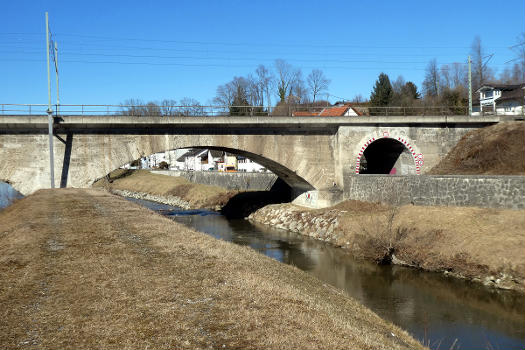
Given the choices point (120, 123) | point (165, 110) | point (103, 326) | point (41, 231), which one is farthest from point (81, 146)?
point (103, 326)

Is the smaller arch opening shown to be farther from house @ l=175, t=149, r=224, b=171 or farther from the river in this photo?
house @ l=175, t=149, r=224, b=171


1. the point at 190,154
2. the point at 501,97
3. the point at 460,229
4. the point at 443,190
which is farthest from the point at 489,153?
the point at 190,154

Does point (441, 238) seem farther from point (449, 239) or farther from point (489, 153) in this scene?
point (489, 153)

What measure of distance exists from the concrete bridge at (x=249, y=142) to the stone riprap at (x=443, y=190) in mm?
2852

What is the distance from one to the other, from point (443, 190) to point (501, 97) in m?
48.5

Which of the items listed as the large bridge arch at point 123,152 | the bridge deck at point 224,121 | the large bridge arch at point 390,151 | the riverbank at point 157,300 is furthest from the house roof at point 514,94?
the riverbank at point 157,300

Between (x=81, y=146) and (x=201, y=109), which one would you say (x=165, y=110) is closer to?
(x=201, y=109)

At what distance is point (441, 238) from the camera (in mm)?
22453

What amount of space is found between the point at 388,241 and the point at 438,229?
2633 millimetres

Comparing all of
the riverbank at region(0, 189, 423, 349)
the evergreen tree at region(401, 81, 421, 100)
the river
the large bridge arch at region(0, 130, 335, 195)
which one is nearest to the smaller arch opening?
the large bridge arch at region(0, 130, 335, 195)

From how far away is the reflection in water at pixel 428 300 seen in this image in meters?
14.3

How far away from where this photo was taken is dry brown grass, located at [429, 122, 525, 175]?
101 feet

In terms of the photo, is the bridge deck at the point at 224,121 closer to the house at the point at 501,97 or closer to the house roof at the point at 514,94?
the house at the point at 501,97

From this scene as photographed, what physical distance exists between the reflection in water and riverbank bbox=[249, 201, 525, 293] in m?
0.65
